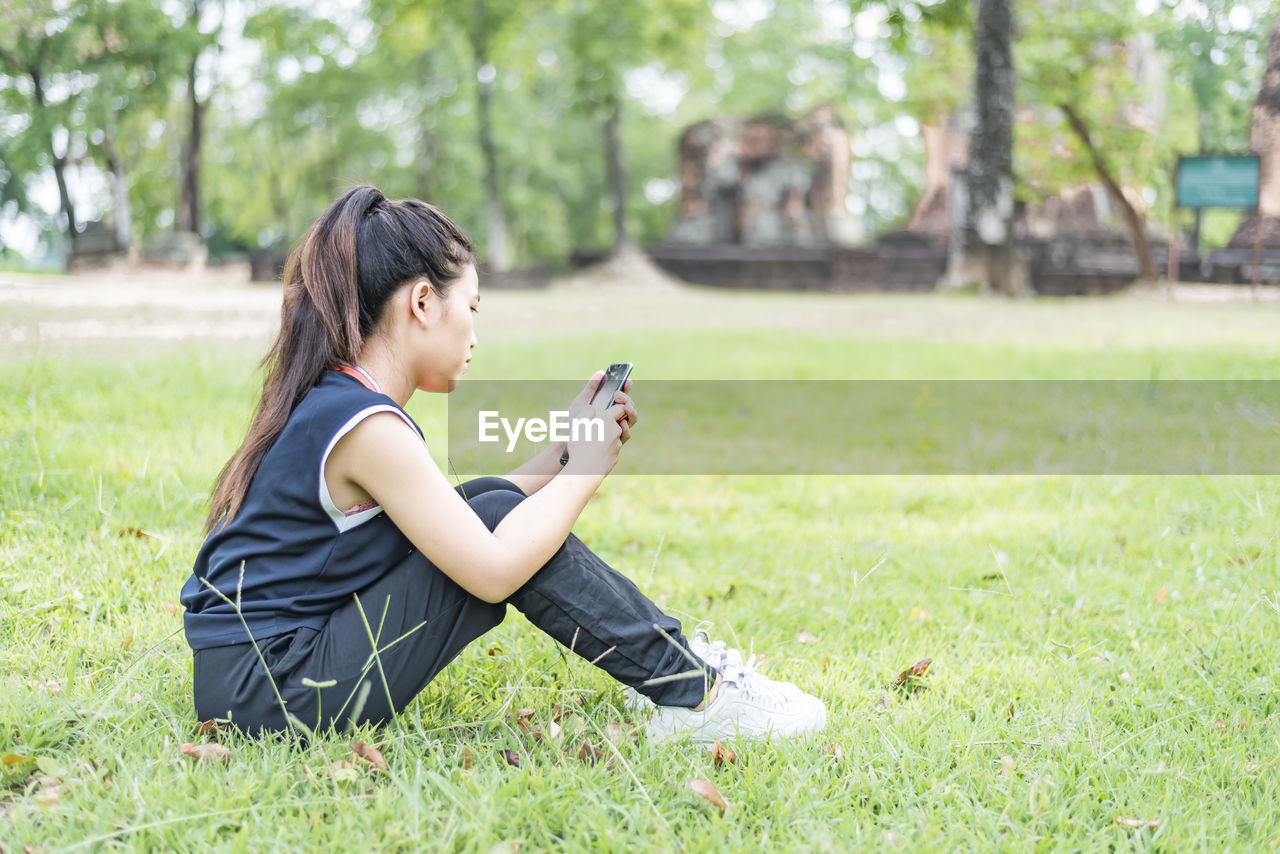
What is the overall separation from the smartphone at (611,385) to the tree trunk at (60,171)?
41.8 ft

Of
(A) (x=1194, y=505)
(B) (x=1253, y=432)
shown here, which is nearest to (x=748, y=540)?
(A) (x=1194, y=505)

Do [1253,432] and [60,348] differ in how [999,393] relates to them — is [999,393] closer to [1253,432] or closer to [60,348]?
[1253,432]

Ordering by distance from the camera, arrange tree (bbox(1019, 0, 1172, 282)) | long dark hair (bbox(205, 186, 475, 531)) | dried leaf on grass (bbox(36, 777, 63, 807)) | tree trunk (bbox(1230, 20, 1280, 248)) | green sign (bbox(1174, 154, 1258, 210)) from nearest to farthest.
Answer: dried leaf on grass (bbox(36, 777, 63, 807)) → long dark hair (bbox(205, 186, 475, 531)) → green sign (bbox(1174, 154, 1258, 210)) → tree trunk (bbox(1230, 20, 1280, 248)) → tree (bbox(1019, 0, 1172, 282))

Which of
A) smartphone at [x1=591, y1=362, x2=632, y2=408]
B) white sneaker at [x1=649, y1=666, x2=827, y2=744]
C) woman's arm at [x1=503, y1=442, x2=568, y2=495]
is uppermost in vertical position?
smartphone at [x1=591, y1=362, x2=632, y2=408]

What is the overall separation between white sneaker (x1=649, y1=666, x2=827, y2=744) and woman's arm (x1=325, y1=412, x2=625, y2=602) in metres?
0.49

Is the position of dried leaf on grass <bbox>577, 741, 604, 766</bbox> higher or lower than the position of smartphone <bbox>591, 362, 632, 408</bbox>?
lower

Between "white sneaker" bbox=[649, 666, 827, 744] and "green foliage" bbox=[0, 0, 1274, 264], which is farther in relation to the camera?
"green foliage" bbox=[0, 0, 1274, 264]

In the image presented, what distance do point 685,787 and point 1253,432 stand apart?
4851 millimetres

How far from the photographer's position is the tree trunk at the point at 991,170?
14375 millimetres

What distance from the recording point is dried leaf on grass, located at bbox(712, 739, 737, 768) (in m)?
2.07

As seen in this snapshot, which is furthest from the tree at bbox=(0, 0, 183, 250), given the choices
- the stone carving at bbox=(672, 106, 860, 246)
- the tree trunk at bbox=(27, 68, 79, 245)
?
the stone carving at bbox=(672, 106, 860, 246)

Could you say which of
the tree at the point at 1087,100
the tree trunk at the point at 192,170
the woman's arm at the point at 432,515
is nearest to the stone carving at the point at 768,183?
the tree at the point at 1087,100

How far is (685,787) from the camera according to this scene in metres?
1.95

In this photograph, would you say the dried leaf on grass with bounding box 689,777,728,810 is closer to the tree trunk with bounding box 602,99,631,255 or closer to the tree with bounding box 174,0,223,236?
the tree with bounding box 174,0,223,236
